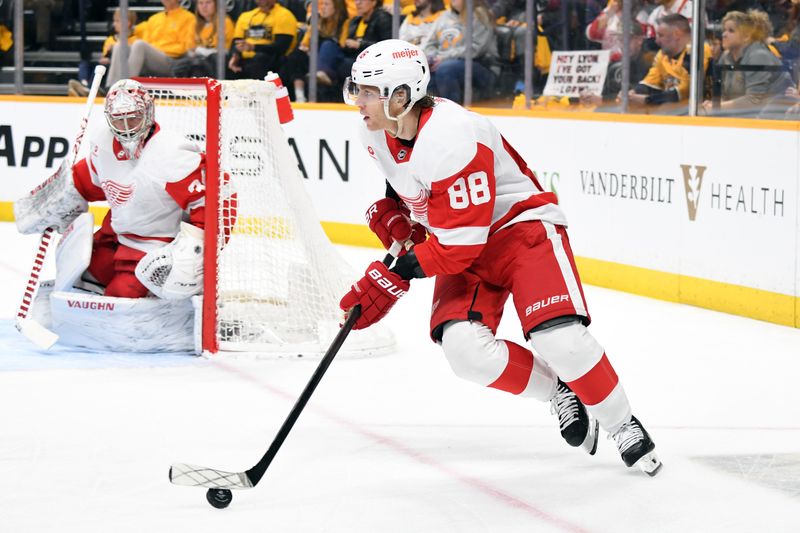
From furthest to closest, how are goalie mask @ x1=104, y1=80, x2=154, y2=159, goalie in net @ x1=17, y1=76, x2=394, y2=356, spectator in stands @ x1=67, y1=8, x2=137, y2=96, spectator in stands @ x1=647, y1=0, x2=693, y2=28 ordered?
spectator in stands @ x1=67, y1=8, x2=137, y2=96 → spectator in stands @ x1=647, y1=0, x2=693, y2=28 → goalie in net @ x1=17, y1=76, x2=394, y2=356 → goalie mask @ x1=104, y1=80, x2=154, y2=159

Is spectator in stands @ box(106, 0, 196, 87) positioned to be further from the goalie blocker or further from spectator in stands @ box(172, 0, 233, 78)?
the goalie blocker

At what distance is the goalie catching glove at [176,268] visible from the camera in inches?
164

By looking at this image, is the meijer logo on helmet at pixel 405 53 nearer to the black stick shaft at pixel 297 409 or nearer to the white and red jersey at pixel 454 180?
the white and red jersey at pixel 454 180

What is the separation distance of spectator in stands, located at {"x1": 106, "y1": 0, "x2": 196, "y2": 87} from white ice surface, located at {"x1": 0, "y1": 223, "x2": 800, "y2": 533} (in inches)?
143

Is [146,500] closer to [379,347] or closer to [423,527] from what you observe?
[423,527]

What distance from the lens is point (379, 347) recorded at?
436 cm

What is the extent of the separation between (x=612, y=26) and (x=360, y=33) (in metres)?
1.92

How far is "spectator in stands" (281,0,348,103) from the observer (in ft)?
25.0

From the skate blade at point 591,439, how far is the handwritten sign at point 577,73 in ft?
11.0

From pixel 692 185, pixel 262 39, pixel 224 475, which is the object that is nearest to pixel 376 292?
pixel 224 475

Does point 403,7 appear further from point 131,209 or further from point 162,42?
point 131,209

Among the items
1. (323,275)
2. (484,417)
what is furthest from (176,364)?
(484,417)

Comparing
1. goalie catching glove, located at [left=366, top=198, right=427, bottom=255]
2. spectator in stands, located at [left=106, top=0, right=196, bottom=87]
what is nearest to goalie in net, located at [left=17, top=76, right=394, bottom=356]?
goalie catching glove, located at [left=366, top=198, right=427, bottom=255]

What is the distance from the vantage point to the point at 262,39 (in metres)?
7.85
